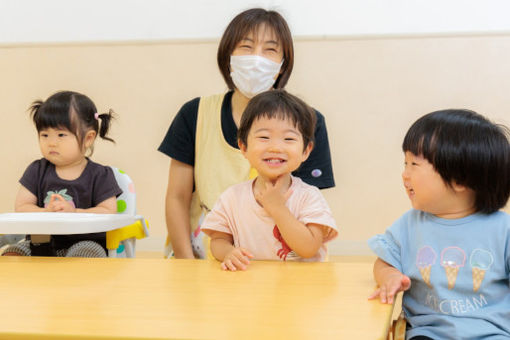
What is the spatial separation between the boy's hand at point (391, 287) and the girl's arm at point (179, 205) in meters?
0.87

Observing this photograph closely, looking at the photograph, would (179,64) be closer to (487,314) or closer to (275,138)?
(275,138)

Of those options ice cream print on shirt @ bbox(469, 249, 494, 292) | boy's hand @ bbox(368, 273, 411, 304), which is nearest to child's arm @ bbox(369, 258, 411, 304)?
boy's hand @ bbox(368, 273, 411, 304)

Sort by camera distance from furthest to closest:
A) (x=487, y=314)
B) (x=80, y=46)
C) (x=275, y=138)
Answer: (x=80, y=46), (x=275, y=138), (x=487, y=314)

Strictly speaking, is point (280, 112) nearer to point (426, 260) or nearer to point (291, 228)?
point (291, 228)

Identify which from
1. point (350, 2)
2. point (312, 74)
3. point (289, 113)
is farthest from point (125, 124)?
point (289, 113)

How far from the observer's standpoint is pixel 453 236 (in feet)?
3.53

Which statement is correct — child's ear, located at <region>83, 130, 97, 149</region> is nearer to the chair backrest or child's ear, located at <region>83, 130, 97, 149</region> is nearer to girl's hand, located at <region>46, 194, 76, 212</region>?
the chair backrest

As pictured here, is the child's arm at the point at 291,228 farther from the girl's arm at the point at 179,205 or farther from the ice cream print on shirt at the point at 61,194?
the ice cream print on shirt at the point at 61,194

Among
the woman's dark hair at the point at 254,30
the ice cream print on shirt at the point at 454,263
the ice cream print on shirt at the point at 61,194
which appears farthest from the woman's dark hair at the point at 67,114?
the ice cream print on shirt at the point at 454,263

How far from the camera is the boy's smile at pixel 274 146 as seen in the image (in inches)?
51.9

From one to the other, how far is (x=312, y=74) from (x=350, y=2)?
485 mm

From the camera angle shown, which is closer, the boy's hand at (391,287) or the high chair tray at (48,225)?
the boy's hand at (391,287)

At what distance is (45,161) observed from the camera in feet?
6.03

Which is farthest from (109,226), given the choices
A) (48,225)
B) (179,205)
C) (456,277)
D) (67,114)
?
(456,277)
